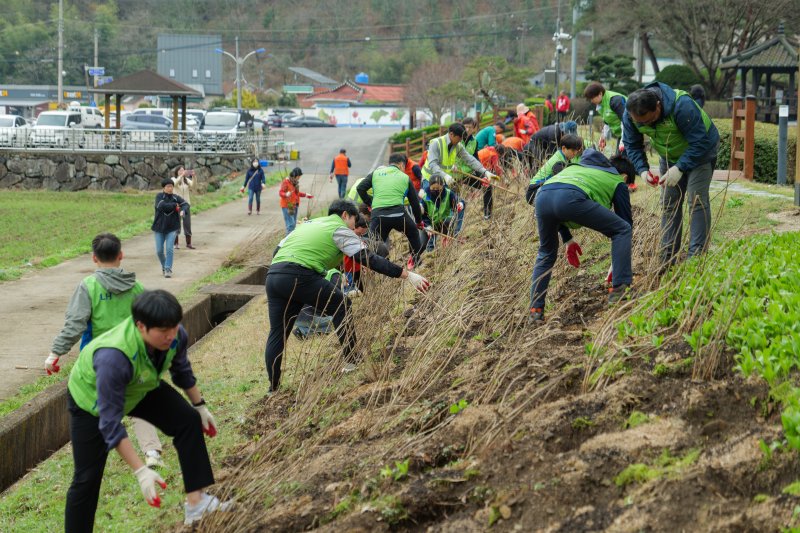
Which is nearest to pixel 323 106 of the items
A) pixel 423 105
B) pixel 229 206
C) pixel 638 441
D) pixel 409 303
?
pixel 423 105

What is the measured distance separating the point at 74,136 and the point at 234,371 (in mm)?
29090

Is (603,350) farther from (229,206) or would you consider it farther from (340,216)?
(229,206)

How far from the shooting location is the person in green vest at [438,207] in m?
11.9

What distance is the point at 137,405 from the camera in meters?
5.14

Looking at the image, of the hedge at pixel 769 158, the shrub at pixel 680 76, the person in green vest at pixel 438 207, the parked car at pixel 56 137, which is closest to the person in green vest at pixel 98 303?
the person in green vest at pixel 438 207

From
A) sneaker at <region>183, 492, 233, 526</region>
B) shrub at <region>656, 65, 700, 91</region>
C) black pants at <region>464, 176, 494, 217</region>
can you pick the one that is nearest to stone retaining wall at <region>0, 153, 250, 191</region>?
shrub at <region>656, 65, 700, 91</region>

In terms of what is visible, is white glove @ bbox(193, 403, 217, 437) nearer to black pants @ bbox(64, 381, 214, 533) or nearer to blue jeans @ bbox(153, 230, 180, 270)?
black pants @ bbox(64, 381, 214, 533)

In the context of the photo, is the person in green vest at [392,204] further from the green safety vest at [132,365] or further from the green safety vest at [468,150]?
the green safety vest at [132,365]

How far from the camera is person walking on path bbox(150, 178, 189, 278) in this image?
607 inches

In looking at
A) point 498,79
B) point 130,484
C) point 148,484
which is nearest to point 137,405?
point 148,484

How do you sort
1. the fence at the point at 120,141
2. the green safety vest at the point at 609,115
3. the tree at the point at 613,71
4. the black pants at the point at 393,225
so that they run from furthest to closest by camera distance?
the tree at the point at 613,71, the fence at the point at 120,141, the black pants at the point at 393,225, the green safety vest at the point at 609,115

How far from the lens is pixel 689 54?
41.5 m

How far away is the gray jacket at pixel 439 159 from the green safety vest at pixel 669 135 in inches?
180

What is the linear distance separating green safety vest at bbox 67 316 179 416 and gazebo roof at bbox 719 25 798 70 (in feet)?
89.6
